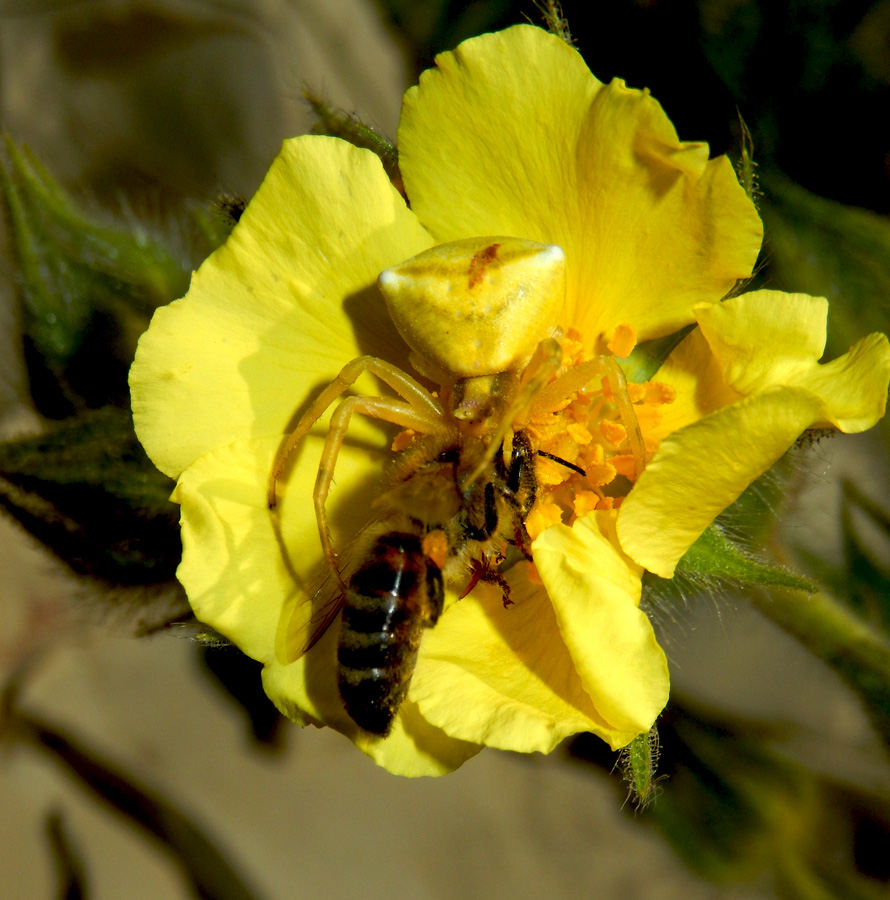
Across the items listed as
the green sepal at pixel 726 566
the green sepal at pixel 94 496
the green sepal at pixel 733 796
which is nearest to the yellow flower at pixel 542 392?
the green sepal at pixel 726 566

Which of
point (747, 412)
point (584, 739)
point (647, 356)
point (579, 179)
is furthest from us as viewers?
point (584, 739)

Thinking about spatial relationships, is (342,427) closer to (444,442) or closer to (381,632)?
(444,442)

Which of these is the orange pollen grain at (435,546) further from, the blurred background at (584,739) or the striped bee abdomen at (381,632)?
the blurred background at (584,739)

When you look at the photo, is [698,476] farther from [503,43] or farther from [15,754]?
[15,754]

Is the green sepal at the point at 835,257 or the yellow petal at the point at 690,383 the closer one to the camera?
the yellow petal at the point at 690,383

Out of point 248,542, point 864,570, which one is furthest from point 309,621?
point 864,570
